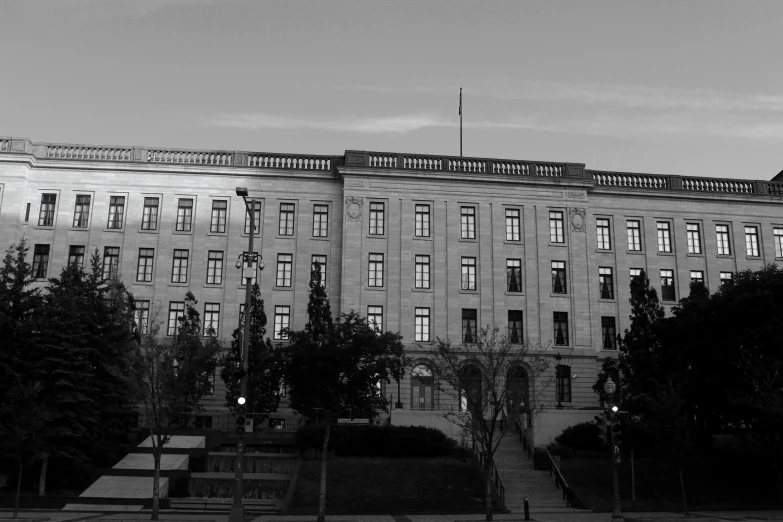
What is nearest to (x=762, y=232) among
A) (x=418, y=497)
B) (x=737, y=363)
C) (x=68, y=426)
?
(x=737, y=363)

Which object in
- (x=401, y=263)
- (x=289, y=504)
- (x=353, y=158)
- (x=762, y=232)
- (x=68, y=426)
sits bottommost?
(x=289, y=504)

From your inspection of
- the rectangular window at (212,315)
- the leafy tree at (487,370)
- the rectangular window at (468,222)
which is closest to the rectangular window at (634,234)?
the leafy tree at (487,370)

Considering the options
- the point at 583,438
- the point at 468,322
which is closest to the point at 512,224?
the point at 468,322

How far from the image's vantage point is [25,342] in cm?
3278

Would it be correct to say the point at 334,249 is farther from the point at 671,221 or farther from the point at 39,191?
the point at 671,221

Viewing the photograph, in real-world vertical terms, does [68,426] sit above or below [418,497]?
above

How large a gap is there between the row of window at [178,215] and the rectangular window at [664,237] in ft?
74.7

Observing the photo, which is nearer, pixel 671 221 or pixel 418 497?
pixel 418 497

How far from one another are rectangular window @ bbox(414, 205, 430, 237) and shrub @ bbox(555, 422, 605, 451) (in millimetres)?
16896

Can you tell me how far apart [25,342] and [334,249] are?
21.2 metres

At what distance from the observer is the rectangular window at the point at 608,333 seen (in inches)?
1967

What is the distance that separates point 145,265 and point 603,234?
30.3m

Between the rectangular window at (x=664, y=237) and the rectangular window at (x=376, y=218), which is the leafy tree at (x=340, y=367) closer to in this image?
the rectangular window at (x=376, y=218)

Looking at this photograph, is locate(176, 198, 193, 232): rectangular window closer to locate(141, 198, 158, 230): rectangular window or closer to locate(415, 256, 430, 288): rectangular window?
locate(141, 198, 158, 230): rectangular window
